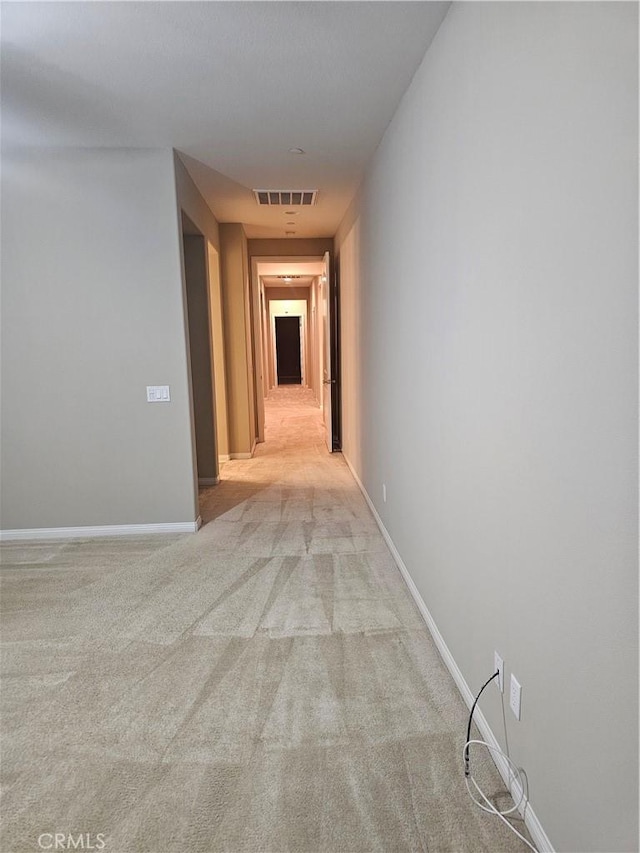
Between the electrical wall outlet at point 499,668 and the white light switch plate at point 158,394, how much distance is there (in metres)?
2.95

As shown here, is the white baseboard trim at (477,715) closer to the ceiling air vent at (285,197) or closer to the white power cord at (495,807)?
the white power cord at (495,807)

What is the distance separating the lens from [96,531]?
3930 millimetres

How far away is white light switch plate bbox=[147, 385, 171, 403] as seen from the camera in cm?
384

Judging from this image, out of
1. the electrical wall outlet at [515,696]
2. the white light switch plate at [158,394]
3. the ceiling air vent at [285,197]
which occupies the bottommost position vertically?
the electrical wall outlet at [515,696]

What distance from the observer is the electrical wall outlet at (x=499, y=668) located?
1628 millimetres

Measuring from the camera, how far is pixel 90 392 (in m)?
3.80

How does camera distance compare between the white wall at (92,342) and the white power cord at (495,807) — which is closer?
the white power cord at (495,807)

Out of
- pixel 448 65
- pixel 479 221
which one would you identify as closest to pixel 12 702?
pixel 479 221

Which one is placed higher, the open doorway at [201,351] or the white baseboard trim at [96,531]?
the open doorway at [201,351]

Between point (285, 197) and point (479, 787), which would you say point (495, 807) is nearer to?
point (479, 787)

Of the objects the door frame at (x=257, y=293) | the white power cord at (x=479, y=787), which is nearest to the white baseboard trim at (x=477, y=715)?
the white power cord at (x=479, y=787)

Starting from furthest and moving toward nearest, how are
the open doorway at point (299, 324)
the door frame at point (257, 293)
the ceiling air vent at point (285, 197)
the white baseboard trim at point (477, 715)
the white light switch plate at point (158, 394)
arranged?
the door frame at point (257, 293), the open doorway at point (299, 324), the ceiling air vent at point (285, 197), the white light switch plate at point (158, 394), the white baseboard trim at point (477, 715)

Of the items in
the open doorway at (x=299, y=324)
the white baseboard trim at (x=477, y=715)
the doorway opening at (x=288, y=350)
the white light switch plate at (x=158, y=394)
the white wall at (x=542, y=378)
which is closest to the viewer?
the white wall at (x=542, y=378)

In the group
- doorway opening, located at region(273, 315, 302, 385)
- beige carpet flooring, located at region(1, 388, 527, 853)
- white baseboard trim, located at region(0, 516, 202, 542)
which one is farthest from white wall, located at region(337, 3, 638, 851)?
doorway opening, located at region(273, 315, 302, 385)
